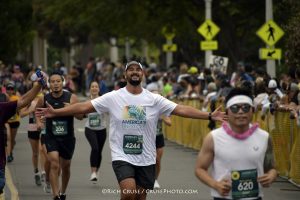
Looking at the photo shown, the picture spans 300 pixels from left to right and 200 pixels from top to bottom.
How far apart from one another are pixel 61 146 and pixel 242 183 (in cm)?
706

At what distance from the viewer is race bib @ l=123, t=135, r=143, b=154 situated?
12.2 metres

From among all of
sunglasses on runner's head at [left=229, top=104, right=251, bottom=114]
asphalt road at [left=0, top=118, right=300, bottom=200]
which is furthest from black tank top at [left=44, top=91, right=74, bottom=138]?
sunglasses on runner's head at [left=229, top=104, right=251, bottom=114]

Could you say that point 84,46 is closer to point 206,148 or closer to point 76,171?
point 76,171

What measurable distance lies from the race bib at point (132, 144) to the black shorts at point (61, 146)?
3619 mm

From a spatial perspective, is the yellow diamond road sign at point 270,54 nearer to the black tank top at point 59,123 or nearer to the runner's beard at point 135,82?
Answer: the black tank top at point 59,123

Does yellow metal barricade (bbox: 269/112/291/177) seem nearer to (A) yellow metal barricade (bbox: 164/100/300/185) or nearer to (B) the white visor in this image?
(A) yellow metal barricade (bbox: 164/100/300/185)

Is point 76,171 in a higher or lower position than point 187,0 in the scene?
lower

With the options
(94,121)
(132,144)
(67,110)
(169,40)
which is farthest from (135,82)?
→ (169,40)

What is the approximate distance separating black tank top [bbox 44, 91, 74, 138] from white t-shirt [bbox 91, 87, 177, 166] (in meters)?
3.40

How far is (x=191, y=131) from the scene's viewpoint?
26891mm

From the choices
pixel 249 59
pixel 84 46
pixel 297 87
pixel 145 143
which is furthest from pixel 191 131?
pixel 84 46

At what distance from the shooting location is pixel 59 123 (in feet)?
51.5

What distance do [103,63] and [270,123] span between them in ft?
121

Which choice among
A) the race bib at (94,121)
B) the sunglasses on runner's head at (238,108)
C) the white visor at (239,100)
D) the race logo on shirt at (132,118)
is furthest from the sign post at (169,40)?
the sunglasses on runner's head at (238,108)
